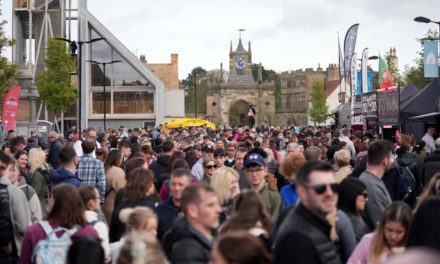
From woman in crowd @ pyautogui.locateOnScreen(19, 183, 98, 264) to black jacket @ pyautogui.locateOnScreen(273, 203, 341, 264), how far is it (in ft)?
6.62

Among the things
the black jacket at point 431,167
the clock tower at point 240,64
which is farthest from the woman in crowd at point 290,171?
the clock tower at point 240,64

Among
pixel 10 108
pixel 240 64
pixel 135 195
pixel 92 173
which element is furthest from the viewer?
pixel 240 64

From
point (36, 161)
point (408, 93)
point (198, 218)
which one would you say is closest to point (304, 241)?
point (198, 218)

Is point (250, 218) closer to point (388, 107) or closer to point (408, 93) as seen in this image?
point (388, 107)

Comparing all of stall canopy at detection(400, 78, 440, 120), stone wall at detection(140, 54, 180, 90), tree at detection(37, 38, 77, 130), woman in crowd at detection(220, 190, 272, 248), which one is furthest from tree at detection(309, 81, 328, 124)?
woman in crowd at detection(220, 190, 272, 248)

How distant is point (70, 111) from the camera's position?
68.5m

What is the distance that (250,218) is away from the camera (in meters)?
6.36

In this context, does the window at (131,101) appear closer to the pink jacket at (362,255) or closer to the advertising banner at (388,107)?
the advertising banner at (388,107)

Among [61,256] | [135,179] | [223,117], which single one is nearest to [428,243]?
[61,256]

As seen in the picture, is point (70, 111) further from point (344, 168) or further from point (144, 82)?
point (344, 168)

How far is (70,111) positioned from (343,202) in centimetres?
6242

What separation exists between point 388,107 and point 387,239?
20.1 metres

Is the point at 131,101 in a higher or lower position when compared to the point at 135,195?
higher

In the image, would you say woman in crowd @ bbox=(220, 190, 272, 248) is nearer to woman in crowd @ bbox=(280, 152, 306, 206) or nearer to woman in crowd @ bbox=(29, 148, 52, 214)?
woman in crowd @ bbox=(280, 152, 306, 206)
